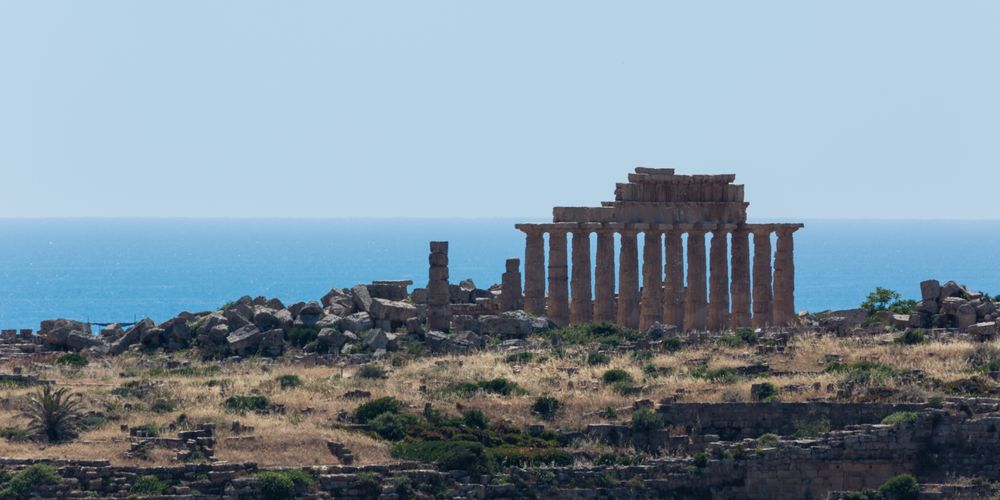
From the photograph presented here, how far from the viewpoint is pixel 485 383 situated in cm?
6525

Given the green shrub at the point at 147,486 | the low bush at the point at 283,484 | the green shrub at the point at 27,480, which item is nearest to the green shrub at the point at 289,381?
the low bush at the point at 283,484

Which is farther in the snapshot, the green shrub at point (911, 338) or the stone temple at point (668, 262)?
the stone temple at point (668, 262)

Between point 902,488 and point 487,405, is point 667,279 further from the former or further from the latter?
point 902,488

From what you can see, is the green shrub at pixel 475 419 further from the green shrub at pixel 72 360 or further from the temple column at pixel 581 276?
the temple column at pixel 581 276

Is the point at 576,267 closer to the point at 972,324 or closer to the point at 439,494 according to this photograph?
the point at 972,324

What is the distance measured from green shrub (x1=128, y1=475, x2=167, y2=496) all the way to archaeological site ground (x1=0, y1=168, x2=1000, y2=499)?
6 centimetres

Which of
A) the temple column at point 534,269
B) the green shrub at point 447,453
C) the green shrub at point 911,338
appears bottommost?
the green shrub at point 447,453

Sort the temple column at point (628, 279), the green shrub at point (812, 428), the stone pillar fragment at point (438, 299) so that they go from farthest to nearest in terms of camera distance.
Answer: the temple column at point (628, 279) → the stone pillar fragment at point (438, 299) → the green shrub at point (812, 428)

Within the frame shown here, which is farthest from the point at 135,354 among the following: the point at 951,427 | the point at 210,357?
the point at 951,427

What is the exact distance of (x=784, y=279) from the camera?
9175 centimetres

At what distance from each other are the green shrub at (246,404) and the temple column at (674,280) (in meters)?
30.1

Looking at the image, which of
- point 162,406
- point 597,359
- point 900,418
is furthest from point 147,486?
point 597,359

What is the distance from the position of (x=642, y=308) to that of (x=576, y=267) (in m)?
3.01

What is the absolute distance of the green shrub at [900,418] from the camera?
189 ft
